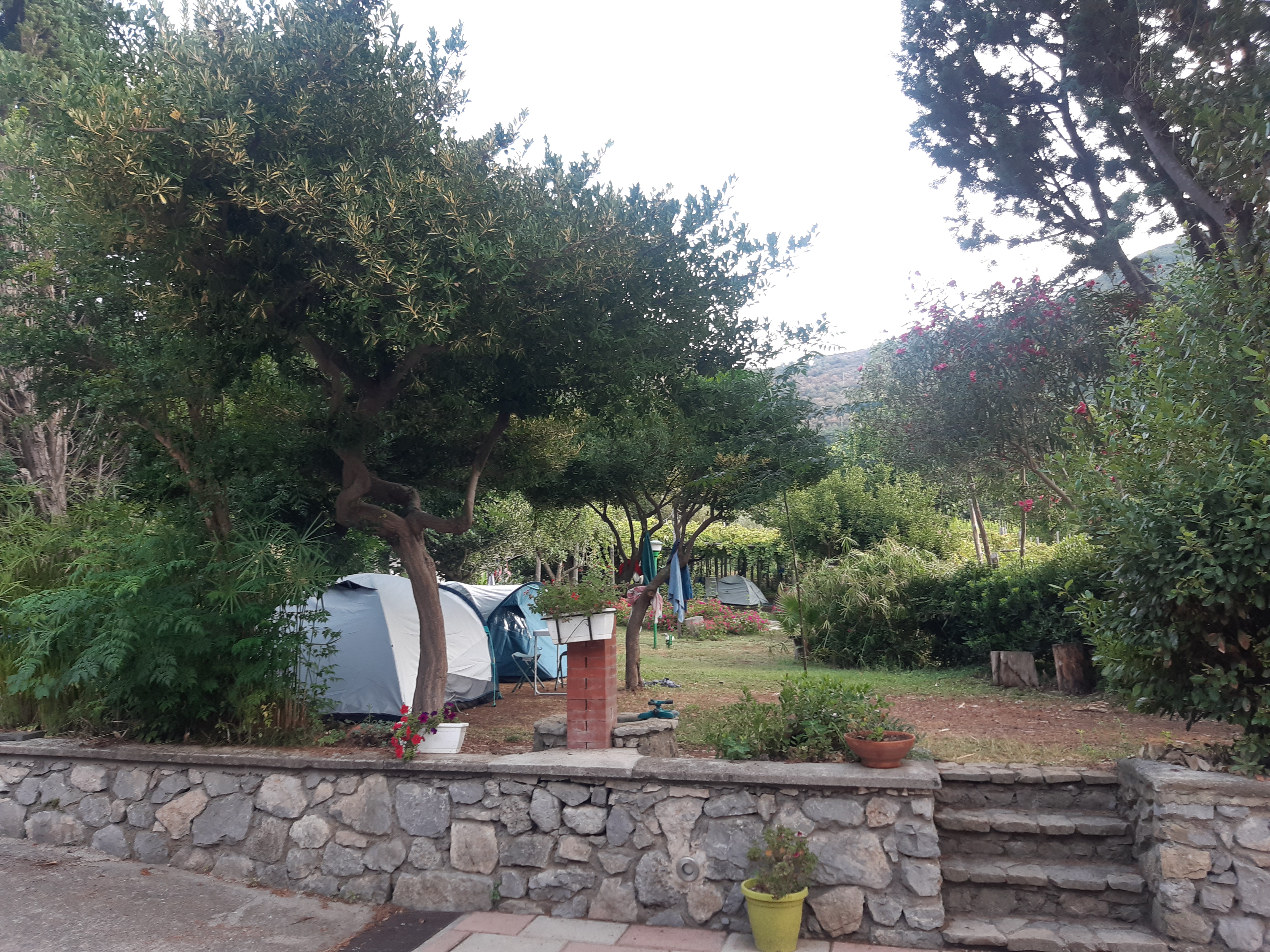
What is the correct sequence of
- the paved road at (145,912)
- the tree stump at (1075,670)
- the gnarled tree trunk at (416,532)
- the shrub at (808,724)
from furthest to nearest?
the tree stump at (1075,670) < the gnarled tree trunk at (416,532) < the shrub at (808,724) < the paved road at (145,912)

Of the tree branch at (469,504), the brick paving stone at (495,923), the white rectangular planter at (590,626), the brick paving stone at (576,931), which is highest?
the tree branch at (469,504)

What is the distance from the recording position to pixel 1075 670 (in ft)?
25.9

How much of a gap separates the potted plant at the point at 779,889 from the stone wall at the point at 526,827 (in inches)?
5.1

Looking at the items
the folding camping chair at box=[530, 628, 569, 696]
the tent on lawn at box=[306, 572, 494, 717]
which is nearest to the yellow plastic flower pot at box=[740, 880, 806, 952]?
the tent on lawn at box=[306, 572, 494, 717]

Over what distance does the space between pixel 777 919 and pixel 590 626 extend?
1.95 metres

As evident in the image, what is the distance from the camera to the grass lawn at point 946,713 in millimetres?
5102

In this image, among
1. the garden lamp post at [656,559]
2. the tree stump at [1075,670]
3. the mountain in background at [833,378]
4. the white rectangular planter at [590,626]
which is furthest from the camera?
the mountain in background at [833,378]

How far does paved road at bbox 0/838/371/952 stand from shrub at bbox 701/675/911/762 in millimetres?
2205

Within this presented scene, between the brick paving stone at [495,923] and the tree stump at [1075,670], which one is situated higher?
the tree stump at [1075,670]

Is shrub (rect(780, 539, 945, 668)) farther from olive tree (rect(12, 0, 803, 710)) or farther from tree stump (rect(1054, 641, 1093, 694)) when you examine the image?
olive tree (rect(12, 0, 803, 710))

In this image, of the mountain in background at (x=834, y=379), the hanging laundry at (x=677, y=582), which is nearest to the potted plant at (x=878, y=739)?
the hanging laundry at (x=677, y=582)

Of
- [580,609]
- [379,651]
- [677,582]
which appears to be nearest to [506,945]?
[580,609]

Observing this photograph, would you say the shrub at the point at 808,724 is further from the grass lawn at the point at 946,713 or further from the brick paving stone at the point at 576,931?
the brick paving stone at the point at 576,931

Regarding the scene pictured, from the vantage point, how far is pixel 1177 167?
6664 millimetres
